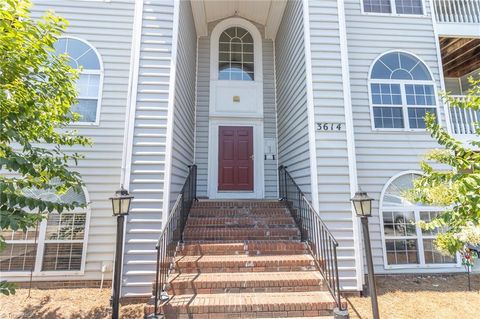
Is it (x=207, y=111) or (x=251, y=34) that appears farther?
(x=251, y=34)

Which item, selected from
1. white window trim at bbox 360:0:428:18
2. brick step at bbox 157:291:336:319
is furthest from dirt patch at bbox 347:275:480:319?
white window trim at bbox 360:0:428:18

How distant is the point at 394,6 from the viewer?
6258mm

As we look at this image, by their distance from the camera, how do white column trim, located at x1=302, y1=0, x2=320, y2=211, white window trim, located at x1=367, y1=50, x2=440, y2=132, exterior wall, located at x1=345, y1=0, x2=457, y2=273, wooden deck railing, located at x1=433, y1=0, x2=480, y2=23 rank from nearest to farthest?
white column trim, located at x1=302, y1=0, x2=320, y2=211 < exterior wall, located at x1=345, y1=0, x2=457, y2=273 < white window trim, located at x1=367, y1=50, x2=440, y2=132 < wooden deck railing, located at x1=433, y1=0, x2=480, y2=23

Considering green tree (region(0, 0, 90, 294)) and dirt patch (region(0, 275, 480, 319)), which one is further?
dirt patch (region(0, 275, 480, 319))

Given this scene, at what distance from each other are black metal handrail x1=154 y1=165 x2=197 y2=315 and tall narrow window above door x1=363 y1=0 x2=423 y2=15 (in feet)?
18.7

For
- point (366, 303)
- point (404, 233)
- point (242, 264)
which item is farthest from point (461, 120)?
point (242, 264)

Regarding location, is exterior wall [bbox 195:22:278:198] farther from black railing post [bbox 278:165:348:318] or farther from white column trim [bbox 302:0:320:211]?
white column trim [bbox 302:0:320:211]

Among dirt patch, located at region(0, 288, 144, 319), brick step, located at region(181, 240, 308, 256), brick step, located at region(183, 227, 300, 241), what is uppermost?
brick step, located at region(183, 227, 300, 241)

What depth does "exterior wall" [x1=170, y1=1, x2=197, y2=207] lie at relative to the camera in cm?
482

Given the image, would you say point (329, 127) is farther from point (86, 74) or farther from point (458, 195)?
point (86, 74)

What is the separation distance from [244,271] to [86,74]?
16.1 feet

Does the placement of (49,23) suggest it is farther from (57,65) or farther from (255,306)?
(255,306)

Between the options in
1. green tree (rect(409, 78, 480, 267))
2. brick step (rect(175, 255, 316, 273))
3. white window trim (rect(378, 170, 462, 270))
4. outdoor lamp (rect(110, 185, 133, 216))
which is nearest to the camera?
green tree (rect(409, 78, 480, 267))

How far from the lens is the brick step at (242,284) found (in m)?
3.72
